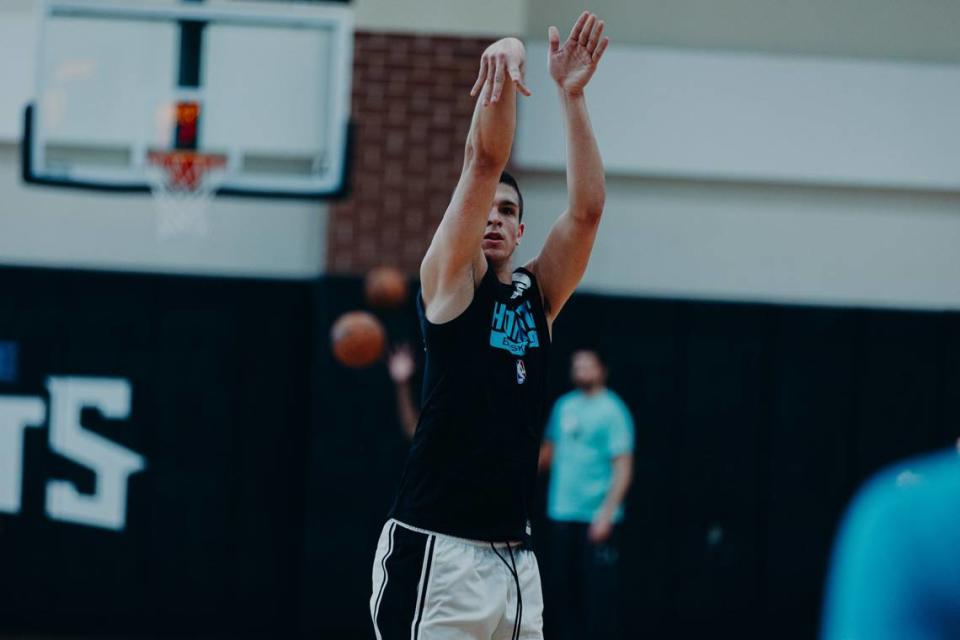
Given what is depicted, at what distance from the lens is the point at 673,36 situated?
897 centimetres

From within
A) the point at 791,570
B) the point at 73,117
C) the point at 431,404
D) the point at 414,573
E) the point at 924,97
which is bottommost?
the point at 791,570

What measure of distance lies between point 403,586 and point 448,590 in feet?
0.41

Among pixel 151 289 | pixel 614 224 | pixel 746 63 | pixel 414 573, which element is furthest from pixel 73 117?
pixel 414 573

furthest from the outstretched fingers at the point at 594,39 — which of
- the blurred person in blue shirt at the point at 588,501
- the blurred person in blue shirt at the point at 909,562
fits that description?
the blurred person in blue shirt at the point at 588,501

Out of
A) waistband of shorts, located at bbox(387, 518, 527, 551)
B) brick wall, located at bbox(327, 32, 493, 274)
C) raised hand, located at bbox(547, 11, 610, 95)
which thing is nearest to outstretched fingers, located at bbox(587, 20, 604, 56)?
raised hand, located at bbox(547, 11, 610, 95)

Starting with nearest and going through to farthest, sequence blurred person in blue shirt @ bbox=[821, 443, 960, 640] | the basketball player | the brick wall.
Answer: blurred person in blue shirt @ bbox=[821, 443, 960, 640] < the basketball player < the brick wall

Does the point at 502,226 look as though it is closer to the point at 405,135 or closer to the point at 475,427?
the point at 475,427

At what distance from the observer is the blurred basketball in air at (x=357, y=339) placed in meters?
8.23

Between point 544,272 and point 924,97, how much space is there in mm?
5854

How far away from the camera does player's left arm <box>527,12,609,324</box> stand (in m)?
3.71

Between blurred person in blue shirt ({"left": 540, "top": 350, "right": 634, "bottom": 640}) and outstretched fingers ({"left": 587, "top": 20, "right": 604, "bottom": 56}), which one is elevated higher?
outstretched fingers ({"left": 587, "top": 20, "right": 604, "bottom": 56})

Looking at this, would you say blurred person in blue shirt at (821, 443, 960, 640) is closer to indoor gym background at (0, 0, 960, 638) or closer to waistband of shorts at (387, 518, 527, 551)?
waistband of shorts at (387, 518, 527, 551)

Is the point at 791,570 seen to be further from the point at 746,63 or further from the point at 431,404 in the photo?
the point at 431,404

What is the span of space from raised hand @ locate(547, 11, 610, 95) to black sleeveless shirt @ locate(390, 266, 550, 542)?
570mm
